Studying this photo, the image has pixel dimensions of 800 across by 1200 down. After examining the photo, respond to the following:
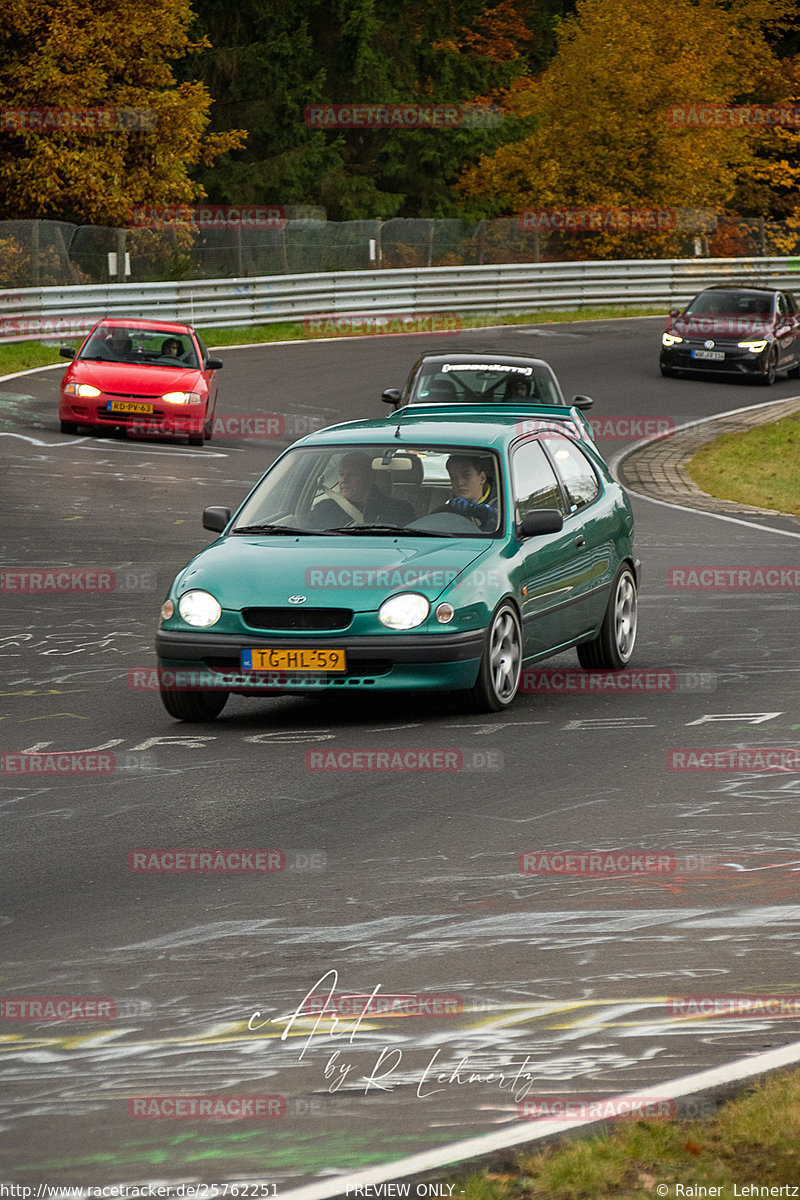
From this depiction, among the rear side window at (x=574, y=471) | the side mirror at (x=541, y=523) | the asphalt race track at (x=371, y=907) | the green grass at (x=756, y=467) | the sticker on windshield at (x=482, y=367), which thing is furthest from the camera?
the green grass at (x=756, y=467)

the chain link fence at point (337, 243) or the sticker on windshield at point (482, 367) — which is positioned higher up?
the sticker on windshield at point (482, 367)

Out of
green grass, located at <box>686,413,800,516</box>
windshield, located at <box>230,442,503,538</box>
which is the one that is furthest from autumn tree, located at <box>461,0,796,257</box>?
windshield, located at <box>230,442,503,538</box>

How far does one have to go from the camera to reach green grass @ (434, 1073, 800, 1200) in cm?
418

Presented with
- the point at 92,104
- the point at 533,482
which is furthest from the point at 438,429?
the point at 92,104

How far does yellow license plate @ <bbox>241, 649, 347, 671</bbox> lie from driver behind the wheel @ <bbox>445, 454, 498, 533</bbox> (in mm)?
1366

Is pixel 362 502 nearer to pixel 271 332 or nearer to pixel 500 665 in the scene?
pixel 500 665

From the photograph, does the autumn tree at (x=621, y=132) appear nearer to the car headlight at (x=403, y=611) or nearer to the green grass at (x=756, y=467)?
the green grass at (x=756, y=467)

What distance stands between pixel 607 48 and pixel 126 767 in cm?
4761

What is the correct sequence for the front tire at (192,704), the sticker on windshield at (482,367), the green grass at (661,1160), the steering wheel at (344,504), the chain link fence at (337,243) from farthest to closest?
the chain link fence at (337,243)
the sticker on windshield at (482,367)
the steering wheel at (344,504)
the front tire at (192,704)
the green grass at (661,1160)

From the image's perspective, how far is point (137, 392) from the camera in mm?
25109

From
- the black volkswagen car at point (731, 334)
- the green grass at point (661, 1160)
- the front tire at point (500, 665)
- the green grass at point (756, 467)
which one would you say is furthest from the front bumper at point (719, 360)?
the green grass at point (661, 1160)

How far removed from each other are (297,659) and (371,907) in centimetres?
323

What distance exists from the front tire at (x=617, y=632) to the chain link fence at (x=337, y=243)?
86.1 feet

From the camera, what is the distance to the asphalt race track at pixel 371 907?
15.9 feet
